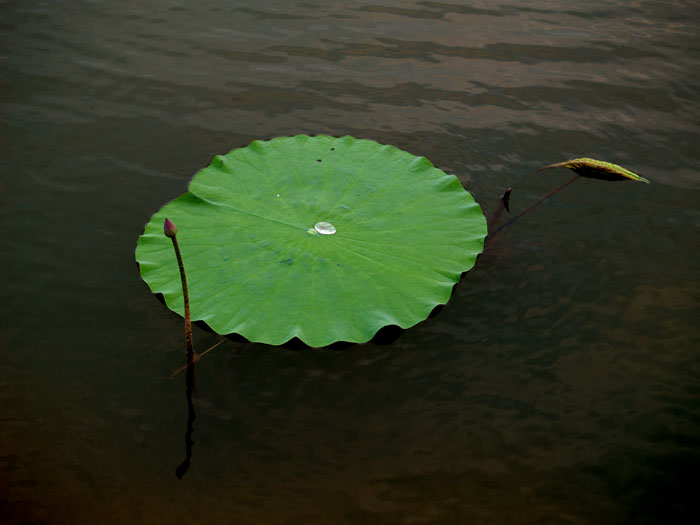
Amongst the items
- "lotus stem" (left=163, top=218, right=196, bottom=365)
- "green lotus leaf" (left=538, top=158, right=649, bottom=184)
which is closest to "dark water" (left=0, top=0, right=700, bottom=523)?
"lotus stem" (left=163, top=218, right=196, bottom=365)

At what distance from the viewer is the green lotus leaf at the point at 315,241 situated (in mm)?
1833

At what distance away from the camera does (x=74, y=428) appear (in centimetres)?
180

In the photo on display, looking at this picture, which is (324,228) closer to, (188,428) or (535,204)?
(188,428)

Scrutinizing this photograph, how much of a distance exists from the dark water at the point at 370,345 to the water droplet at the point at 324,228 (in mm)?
391

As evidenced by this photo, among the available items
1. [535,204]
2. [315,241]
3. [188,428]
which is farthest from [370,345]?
[535,204]

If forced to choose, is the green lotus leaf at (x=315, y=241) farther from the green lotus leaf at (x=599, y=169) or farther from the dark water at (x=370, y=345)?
the green lotus leaf at (x=599, y=169)

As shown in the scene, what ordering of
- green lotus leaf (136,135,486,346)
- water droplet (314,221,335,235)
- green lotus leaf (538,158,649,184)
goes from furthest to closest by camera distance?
green lotus leaf (538,158,649,184) < water droplet (314,221,335,235) < green lotus leaf (136,135,486,346)

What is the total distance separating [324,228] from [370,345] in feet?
1.35

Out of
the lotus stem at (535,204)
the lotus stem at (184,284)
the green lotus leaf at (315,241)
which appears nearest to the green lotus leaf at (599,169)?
the lotus stem at (535,204)

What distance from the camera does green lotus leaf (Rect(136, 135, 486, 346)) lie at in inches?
72.2

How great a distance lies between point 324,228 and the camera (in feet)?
6.81

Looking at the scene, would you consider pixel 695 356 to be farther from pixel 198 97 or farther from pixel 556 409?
pixel 198 97

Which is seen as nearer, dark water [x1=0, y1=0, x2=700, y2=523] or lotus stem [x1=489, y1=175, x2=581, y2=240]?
dark water [x1=0, y1=0, x2=700, y2=523]

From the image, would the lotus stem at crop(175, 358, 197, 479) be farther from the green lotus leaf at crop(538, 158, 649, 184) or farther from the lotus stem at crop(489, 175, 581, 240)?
the green lotus leaf at crop(538, 158, 649, 184)
